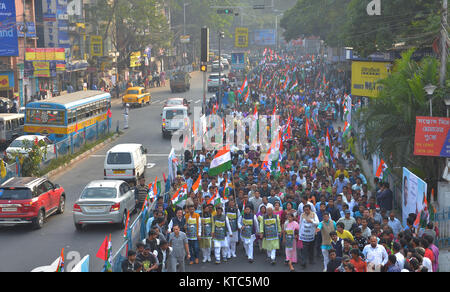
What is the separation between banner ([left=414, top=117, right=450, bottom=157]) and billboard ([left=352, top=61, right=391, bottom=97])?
1246 centimetres

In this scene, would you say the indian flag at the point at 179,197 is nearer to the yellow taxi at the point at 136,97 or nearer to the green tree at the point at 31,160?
the green tree at the point at 31,160

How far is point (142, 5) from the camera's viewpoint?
201 ft

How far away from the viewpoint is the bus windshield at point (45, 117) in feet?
97.1

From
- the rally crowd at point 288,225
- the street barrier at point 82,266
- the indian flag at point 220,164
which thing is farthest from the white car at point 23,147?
the street barrier at point 82,266

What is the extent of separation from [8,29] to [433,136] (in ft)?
107

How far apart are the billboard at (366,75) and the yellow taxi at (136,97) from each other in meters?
24.6

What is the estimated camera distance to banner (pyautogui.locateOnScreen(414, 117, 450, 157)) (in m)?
15.4

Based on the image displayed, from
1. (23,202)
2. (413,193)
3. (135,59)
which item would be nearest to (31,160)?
(23,202)

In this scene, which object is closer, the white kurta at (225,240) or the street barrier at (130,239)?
the street barrier at (130,239)

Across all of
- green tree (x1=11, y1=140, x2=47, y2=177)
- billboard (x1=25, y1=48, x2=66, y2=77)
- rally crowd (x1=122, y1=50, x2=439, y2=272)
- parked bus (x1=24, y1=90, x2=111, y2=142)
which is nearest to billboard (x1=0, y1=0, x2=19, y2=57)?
billboard (x1=25, y1=48, x2=66, y2=77)

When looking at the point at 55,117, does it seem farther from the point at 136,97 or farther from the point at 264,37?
the point at 264,37

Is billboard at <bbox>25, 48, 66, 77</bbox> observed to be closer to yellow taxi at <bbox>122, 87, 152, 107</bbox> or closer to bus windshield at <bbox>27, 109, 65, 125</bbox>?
yellow taxi at <bbox>122, 87, 152, 107</bbox>

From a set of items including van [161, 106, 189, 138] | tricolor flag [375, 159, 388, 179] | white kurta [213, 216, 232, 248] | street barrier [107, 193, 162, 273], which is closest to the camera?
street barrier [107, 193, 162, 273]
